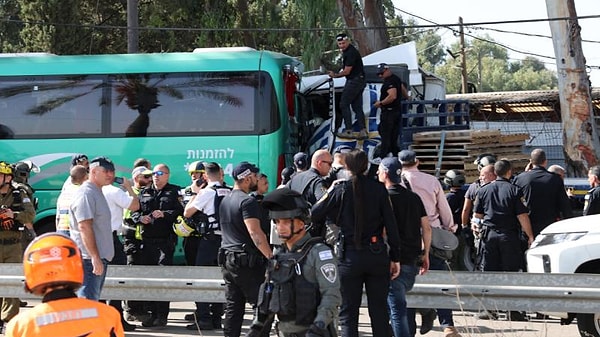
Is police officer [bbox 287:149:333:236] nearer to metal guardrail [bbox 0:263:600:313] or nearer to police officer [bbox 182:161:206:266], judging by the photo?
metal guardrail [bbox 0:263:600:313]

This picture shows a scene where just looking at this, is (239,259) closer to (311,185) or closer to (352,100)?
(311,185)

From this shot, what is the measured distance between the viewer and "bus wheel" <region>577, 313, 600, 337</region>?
914cm

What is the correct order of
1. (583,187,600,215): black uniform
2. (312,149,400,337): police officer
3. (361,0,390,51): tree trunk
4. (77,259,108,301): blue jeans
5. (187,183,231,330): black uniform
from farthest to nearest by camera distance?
(361,0,390,51): tree trunk → (583,187,600,215): black uniform → (187,183,231,330): black uniform → (77,259,108,301): blue jeans → (312,149,400,337): police officer

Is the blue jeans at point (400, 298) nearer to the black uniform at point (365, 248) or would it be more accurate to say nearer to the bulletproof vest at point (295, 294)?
the black uniform at point (365, 248)

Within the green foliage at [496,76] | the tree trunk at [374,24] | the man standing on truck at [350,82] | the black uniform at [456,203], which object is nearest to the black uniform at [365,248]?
the black uniform at [456,203]

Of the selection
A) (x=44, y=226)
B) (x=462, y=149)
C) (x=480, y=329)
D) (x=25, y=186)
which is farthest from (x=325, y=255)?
(x=44, y=226)

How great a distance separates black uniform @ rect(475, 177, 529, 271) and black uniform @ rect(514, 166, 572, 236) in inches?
28.2

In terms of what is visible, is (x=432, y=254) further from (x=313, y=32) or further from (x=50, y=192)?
(x=313, y=32)

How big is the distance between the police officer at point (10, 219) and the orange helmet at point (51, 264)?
6.50 meters

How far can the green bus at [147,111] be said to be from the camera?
49.9 ft

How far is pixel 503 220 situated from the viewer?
1070 cm

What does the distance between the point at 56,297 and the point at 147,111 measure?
11.9 m

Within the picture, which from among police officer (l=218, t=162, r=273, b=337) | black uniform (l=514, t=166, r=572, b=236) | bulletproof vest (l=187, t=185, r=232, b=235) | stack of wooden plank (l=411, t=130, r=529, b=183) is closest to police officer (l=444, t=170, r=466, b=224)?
stack of wooden plank (l=411, t=130, r=529, b=183)

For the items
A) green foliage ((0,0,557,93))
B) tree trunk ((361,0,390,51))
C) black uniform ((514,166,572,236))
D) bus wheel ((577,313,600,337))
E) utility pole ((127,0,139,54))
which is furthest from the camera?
green foliage ((0,0,557,93))
